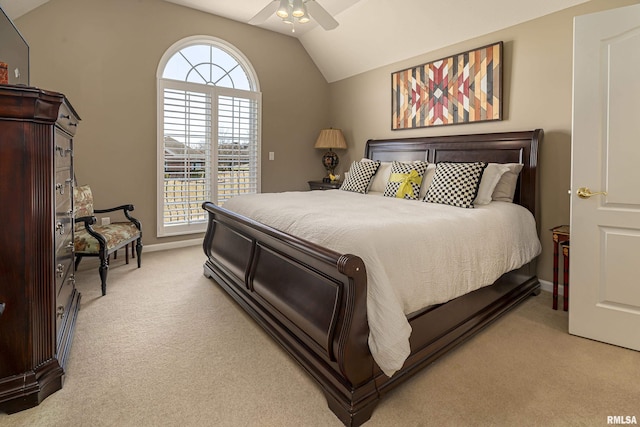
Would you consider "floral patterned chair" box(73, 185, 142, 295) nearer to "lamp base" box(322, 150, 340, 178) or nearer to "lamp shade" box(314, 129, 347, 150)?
"lamp shade" box(314, 129, 347, 150)

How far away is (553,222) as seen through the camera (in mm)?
3188

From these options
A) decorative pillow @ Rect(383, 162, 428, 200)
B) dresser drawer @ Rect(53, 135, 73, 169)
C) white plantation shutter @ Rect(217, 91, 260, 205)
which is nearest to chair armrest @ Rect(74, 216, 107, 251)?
dresser drawer @ Rect(53, 135, 73, 169)

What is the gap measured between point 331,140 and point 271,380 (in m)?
4.08

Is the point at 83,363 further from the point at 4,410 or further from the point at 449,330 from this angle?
the point at 449,330

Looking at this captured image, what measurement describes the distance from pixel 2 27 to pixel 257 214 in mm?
2008

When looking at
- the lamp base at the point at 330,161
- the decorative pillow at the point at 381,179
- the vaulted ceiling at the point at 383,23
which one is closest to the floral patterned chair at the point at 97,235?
the vaulted ceiling at the point at 383,23

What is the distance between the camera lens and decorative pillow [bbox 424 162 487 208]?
9.38ft

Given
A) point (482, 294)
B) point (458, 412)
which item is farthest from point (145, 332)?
point (482, 294)

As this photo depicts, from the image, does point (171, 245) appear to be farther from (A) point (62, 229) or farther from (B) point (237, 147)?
Answer: (A) point (62, 229)

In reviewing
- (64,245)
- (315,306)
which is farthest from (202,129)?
(315,306)

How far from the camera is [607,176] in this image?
2.21 metres

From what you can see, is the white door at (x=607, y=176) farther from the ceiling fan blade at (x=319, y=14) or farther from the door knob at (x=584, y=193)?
the ceiling fan blade at (x=319, y=14)

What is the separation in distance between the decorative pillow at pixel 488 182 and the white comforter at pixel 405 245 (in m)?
0.11

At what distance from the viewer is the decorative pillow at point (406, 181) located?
3.39 metres
